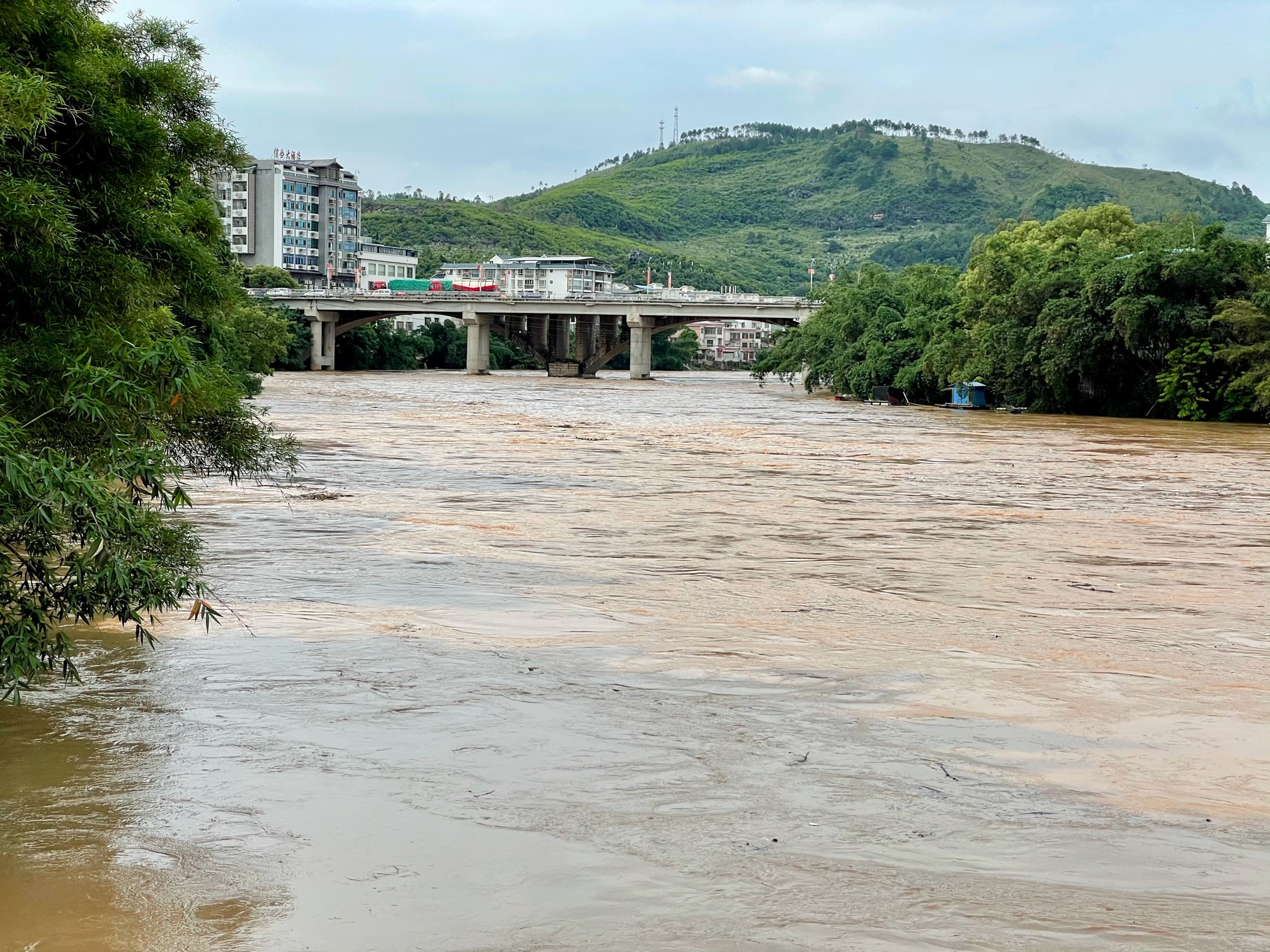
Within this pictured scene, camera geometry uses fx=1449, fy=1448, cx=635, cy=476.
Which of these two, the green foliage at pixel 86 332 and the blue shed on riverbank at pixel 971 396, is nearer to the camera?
the green foliage at pixel 86 332

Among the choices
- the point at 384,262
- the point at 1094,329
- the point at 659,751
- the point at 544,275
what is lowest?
the point at 659,751

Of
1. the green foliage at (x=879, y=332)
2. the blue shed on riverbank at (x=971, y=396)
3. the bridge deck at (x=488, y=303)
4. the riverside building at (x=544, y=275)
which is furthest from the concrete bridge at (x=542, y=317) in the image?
the riverside building at (x=544, y=275)

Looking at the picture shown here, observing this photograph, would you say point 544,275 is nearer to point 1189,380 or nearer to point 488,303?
point 488,303

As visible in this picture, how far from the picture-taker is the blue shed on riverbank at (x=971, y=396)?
62750 mm

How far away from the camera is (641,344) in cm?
10488

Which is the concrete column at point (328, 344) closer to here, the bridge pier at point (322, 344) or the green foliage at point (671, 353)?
the bridge pier at point (322, 344)

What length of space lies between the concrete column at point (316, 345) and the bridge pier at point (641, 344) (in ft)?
75.8

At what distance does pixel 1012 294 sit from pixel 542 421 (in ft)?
71.7

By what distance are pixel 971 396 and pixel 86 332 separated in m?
58.1

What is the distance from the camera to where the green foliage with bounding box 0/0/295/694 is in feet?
21.8

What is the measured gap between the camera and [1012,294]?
58.7 meters

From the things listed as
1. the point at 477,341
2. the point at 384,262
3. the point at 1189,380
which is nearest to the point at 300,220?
the point at 384,262

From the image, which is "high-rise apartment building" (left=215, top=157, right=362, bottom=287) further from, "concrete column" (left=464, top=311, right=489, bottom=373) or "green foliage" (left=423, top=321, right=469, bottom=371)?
"concrete column" (left=464, top=311, right=489, bottom=373)

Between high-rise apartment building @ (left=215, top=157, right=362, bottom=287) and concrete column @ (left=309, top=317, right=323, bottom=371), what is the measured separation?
39.7 m
